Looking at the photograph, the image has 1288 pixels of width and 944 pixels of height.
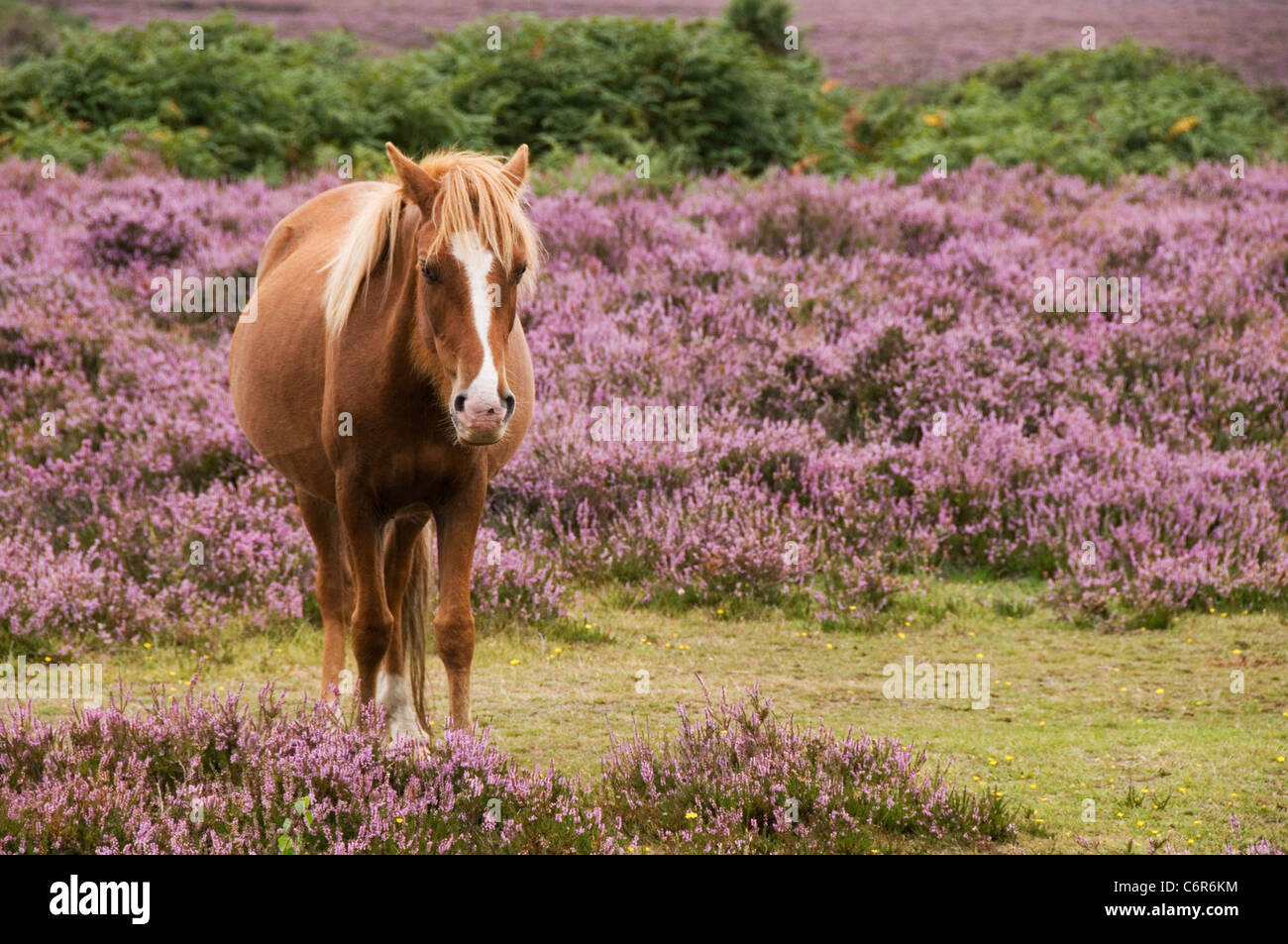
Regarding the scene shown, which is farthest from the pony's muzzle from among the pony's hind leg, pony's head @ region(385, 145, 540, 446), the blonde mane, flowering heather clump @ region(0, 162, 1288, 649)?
flowering heather clump @ region(0, 162, 1288, 649)

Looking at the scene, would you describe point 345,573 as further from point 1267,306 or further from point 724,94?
point 724,94

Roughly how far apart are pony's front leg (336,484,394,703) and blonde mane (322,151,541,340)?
24.5 inches

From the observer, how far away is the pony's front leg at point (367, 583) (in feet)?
16.4

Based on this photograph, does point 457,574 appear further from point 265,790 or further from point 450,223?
point 450,223

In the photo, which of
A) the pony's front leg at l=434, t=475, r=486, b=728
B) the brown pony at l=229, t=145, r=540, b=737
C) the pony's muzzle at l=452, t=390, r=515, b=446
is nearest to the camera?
the pony's muzzle at l=452, t=390, r=515, b=446

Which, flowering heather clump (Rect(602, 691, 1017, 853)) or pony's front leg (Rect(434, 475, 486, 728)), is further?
pony's front leg (Rect(434, 475, 486, 728))

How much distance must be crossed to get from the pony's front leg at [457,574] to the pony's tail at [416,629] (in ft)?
1.87

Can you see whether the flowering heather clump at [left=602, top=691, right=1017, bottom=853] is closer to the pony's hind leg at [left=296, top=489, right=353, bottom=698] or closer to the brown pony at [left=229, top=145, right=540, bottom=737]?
the brown pony at [left=229, top=145, right=540, bottom=737]

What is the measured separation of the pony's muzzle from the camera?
4062mm

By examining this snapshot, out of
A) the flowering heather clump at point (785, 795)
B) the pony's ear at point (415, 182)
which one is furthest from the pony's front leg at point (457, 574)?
the pony's ear at point (415, 182)

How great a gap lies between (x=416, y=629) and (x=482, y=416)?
73.9 inches

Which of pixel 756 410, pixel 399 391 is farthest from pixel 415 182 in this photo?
pixel 756 410

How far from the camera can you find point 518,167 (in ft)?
15.7

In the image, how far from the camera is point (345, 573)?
20.2ft
